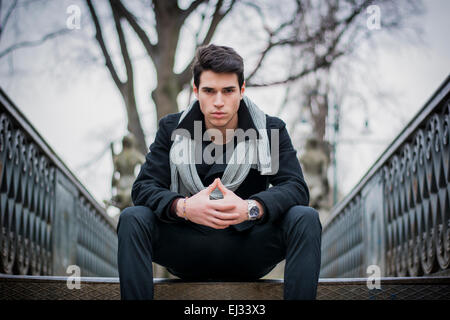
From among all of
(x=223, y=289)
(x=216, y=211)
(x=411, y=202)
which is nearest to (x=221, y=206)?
(x=216, y=211)

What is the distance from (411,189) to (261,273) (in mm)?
1573

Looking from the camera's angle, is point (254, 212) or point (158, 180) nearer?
point (254, 212)

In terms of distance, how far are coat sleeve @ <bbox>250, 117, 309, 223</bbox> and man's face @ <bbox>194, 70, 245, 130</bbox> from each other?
9.3 inches

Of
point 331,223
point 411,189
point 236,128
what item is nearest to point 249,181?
point 236,128

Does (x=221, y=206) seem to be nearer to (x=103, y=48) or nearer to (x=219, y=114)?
(x=219, y=114)

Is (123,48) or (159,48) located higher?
(123,48)

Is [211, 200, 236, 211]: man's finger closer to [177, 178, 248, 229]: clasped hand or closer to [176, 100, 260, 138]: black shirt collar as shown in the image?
[177, 178, 248, 229]: clasped hand

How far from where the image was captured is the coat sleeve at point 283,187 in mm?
2445

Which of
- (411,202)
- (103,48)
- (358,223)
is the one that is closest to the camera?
A: (411,202)

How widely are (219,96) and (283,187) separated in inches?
21.5

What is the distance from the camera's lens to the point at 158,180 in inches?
105

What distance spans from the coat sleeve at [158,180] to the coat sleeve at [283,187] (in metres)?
0.39

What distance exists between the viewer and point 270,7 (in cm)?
955
